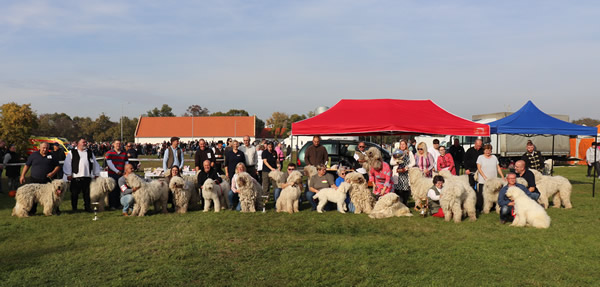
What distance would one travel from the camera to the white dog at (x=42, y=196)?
27.1 ft

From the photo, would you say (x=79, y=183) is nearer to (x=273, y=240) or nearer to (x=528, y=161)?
(x=273, y=240)

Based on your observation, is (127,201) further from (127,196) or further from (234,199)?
(234,199)

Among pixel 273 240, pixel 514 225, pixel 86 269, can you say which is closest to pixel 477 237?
pixel 514 225

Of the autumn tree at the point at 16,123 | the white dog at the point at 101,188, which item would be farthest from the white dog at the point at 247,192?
the autumn tree at the point at 16,123

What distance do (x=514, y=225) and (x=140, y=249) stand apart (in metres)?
6.03

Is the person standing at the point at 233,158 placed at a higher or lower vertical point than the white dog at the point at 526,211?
higher

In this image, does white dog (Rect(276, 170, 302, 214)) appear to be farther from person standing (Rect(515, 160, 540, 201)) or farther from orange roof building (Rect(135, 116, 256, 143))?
orange roof building (Rect(135, 116, 256, 143))

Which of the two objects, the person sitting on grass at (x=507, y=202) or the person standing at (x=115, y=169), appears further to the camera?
the person standing at (x=115, y=169)

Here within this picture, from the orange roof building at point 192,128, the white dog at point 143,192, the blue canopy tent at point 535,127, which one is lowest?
the white dog at point 143,192

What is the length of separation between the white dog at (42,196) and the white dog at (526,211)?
27.8 feet

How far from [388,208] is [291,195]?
197 cm

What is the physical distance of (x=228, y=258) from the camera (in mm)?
5379

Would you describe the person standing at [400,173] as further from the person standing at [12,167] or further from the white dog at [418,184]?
the person standing at [12,167]

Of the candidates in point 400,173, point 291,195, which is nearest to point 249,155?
A: point 291,195
